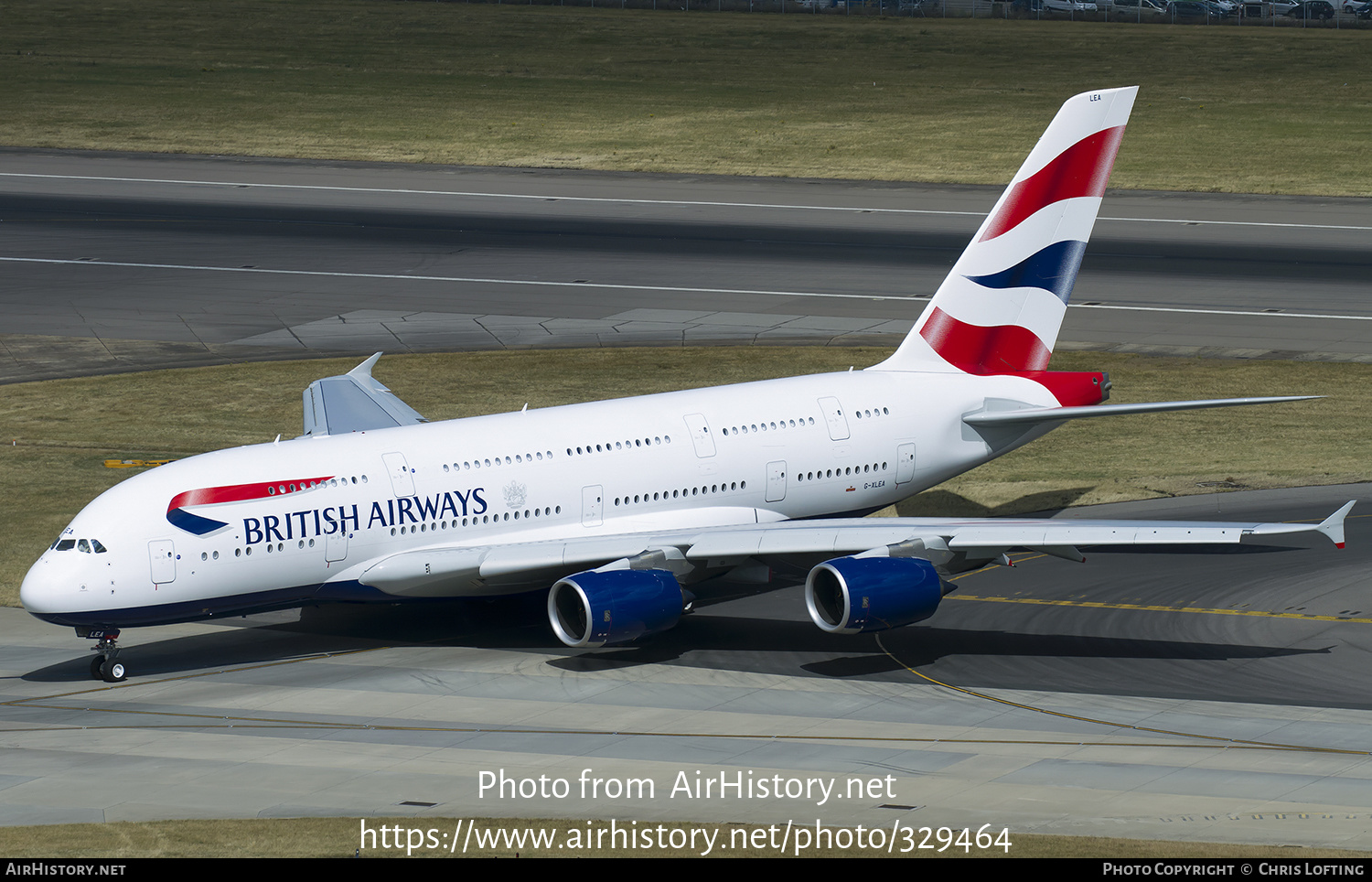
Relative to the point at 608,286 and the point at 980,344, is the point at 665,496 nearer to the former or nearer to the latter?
the point at 980,344

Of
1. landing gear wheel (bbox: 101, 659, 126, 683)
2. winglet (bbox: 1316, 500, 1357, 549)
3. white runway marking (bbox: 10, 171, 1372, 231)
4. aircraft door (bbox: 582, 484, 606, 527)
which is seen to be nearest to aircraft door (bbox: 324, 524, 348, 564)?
landing gear wheel (bbox: 101, 659, 126, 683)

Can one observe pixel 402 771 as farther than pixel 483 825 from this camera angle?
Yes

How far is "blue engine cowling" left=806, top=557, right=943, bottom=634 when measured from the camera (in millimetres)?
34750

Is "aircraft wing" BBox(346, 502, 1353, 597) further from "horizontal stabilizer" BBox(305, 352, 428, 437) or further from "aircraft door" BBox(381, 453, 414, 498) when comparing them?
→ "horizontal stabilizer" BBox(305, 352, 428, 437)

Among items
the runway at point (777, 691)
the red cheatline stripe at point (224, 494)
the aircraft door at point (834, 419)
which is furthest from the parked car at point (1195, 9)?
the red cheatline stripe at point (224, 494)

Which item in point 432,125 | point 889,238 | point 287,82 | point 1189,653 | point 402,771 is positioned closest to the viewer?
point 402,771

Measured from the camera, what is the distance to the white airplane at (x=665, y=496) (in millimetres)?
35156

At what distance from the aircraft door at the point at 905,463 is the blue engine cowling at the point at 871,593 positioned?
797 cm

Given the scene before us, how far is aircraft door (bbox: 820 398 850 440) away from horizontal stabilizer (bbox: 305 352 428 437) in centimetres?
1052

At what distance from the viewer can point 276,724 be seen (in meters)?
33.7

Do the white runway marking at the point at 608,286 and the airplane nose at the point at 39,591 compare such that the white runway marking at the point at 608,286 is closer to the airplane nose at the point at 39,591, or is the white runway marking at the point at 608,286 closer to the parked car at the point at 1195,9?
the airplane nose at the point at 39,591
